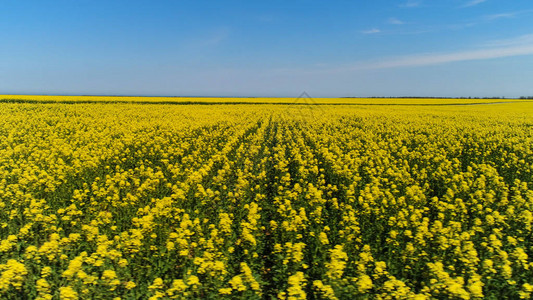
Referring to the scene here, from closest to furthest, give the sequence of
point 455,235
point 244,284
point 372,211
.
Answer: point 244,284 → point 455,235 → point 372,211

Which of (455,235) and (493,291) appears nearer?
(493,291)

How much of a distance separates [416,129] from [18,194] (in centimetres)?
2344

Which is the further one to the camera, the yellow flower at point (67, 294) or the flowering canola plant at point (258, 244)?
the flowering canola plant at point (258, 244)

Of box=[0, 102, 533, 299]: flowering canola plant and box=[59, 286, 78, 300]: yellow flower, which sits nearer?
box=[59, 286, 78, 300]: yellow flower

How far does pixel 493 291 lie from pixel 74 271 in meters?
5.78

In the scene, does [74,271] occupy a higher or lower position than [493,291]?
higher

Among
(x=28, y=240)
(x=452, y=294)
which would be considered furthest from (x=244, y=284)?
(x=28, y=240)

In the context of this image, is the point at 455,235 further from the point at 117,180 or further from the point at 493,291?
the point at 117,180

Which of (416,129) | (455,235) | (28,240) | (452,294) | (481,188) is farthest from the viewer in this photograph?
(416,129)

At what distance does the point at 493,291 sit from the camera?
4.10 meters

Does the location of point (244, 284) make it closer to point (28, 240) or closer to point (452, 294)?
point (452, 294)

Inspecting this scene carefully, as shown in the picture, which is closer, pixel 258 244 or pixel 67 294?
pixel 67 294

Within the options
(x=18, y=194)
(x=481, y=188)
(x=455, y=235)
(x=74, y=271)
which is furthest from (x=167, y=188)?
(x=481, y=188)

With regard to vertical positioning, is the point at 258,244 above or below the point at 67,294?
below
